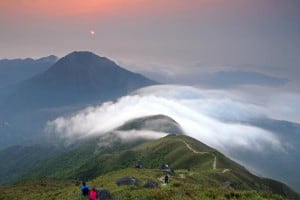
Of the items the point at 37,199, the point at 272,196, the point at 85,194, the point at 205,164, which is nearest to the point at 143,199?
the point at 85,194

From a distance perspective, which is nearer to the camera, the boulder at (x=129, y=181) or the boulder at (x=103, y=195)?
the boulder at (x=103, y=195)

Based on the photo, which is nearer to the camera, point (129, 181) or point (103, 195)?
point (103, 195)

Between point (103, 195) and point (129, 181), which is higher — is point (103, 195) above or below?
below

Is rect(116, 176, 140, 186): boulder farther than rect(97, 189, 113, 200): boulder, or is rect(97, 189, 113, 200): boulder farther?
rect(116, 176, 140, 186): boulder

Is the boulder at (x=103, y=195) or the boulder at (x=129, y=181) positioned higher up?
the boulder at (x=129, y=181)

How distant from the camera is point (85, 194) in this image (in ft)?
209

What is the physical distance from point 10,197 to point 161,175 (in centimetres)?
4152

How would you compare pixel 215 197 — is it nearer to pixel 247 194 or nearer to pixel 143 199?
pixel 247 194

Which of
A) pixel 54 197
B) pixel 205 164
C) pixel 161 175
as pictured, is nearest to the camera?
pixel 54 197

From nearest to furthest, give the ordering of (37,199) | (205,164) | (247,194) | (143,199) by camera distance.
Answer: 1. (143,199)
2. (247,194)
3. (37,199)
4. (205,164)

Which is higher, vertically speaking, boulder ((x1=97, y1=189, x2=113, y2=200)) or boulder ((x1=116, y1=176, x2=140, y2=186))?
boulder ((x1=116, y1=176, x2=140, y2=186))

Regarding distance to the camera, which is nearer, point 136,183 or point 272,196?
point 272,196

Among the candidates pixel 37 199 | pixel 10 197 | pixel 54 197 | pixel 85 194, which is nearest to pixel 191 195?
pixel 85 194

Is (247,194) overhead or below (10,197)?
overhead
